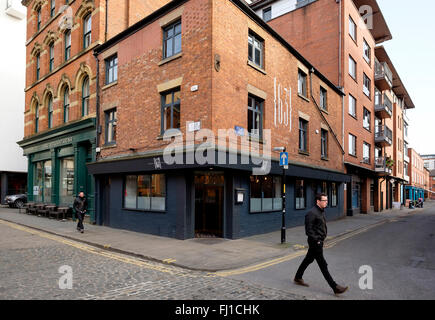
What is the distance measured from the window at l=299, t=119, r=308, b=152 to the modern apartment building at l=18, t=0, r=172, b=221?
35.7 feet

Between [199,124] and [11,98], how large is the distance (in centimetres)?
2976

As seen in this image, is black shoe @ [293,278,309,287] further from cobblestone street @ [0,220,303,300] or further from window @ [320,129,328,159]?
window @ [320,129,328,159]

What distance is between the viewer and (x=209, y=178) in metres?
11.6

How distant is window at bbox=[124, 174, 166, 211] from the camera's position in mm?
12117

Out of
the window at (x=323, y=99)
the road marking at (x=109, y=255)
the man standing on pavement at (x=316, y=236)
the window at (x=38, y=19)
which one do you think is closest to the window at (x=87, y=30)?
the window at (x=38, y=19)

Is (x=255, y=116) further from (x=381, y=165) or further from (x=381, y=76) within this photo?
(x=381, y=76)

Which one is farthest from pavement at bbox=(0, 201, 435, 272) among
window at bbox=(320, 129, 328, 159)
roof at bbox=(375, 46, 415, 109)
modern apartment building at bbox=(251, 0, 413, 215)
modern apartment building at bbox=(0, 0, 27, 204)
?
roof at bbox=(375, 46, 415, 109)

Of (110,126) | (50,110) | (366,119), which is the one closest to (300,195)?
(110,126)

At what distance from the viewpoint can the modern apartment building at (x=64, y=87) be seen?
16516 mm

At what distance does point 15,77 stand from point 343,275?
119ft

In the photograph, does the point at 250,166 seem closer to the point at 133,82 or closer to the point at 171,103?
the point at 171,103

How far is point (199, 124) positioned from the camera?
34.8ft

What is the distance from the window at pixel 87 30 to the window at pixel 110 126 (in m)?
5.17
